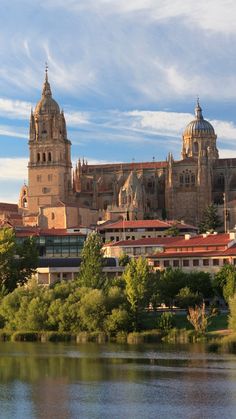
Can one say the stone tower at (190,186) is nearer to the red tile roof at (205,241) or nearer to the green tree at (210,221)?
the green tree at (210,221)

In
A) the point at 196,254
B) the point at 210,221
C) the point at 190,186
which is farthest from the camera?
the point at 190,186

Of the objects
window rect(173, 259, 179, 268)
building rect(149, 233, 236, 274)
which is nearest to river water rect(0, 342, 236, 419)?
building rect(149, 233, 236, 274)

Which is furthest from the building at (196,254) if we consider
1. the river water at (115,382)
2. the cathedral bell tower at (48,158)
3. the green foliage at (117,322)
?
the cathedral bell tower at (48,158)

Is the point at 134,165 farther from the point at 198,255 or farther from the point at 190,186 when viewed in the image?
the point at 198,255

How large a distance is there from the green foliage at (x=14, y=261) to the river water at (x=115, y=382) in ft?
69.8

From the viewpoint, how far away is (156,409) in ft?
148

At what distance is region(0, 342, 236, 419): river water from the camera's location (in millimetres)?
45000

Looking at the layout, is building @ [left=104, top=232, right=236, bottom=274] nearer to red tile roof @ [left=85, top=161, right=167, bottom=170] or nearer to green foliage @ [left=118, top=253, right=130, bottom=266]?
green foliage @ [left=118, top=253, right=130, bottom=266]

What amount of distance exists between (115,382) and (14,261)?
39.8 metres

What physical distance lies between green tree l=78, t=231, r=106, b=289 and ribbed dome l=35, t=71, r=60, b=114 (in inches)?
2592

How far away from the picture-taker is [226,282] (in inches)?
3150

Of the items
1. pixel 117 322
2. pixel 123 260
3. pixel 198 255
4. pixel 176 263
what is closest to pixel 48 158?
pixel 123 260

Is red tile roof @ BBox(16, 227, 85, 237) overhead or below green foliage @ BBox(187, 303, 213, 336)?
overhead

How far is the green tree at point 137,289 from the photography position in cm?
7144
